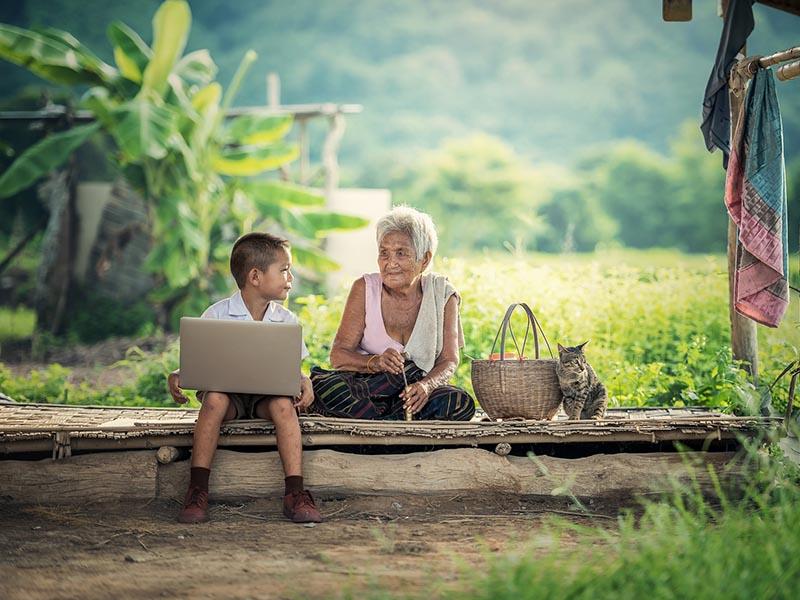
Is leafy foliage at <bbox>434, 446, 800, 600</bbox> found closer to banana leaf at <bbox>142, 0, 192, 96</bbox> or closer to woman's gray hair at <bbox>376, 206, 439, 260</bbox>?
woman's gray hair at <bbox>376, 206, 439, 260</bbox>

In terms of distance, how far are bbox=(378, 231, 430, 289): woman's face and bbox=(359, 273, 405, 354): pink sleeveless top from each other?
0.11 metres

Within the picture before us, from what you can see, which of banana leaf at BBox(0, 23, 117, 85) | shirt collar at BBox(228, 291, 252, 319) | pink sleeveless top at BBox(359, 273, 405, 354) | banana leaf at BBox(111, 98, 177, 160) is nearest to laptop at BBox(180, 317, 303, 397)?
shirt collar at BBox(228, 291, 252, 319)

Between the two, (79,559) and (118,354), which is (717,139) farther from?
(118,354)

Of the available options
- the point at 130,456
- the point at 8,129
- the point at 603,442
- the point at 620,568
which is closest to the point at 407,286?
the point at 603,442

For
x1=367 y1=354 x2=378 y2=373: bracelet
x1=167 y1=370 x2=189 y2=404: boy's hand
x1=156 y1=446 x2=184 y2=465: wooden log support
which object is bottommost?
x1=156 y1=446 x2=184 y2=465: wooden log support

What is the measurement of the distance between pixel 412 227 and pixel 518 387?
870 mm

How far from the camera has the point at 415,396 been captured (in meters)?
4.49

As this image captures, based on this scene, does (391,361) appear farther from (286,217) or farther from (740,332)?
(286,217)

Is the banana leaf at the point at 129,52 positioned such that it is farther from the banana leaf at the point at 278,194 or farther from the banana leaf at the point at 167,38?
the banana leaf at the point at 278,194

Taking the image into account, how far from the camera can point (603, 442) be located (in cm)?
461

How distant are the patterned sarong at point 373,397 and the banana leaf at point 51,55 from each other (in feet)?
19.0

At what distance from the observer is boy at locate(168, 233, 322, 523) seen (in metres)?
4.18

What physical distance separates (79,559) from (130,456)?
0.95 meters

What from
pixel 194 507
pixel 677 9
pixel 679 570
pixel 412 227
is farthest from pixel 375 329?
pixel 677 9
